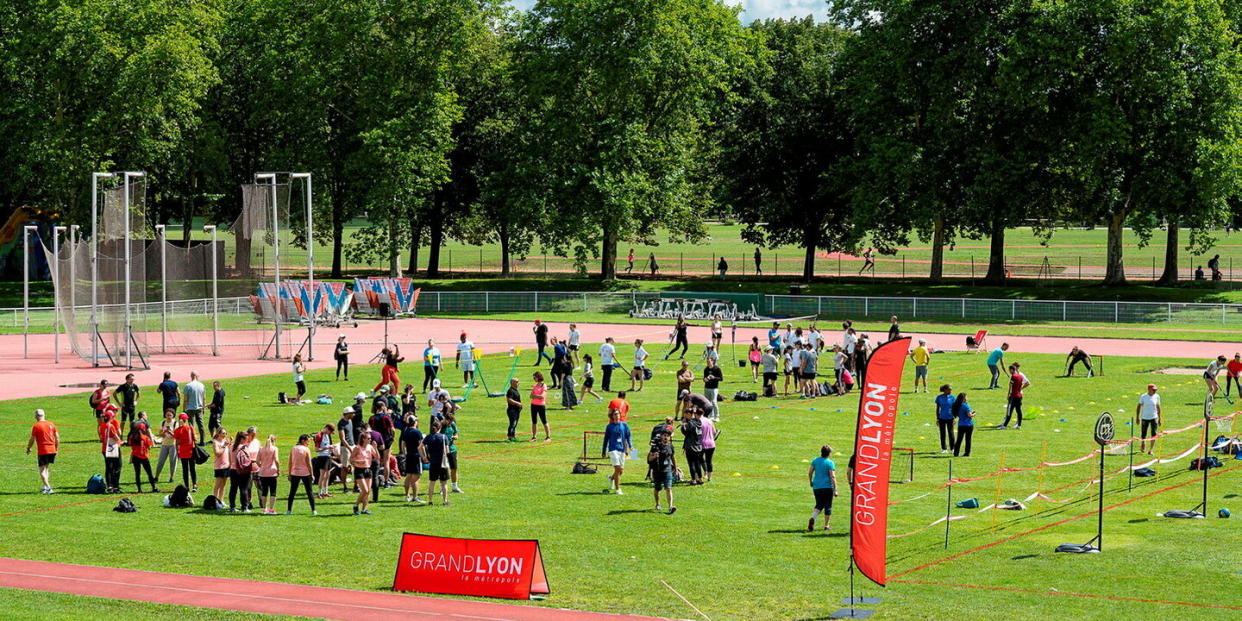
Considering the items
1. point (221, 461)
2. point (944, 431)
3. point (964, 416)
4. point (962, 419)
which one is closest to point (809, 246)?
point (944, 431)

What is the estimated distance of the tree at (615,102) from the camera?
2968 inches

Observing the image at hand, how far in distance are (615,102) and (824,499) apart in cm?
5767

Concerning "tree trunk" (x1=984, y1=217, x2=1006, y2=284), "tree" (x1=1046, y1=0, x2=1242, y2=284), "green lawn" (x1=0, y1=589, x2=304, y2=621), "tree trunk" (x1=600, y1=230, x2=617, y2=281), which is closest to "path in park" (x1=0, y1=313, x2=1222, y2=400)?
"tree" (x1=1046, y1=0, x2=1242, y2=284)

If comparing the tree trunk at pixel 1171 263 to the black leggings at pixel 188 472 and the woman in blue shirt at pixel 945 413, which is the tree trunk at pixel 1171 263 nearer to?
the woman in blue shirt at pixel 945 413

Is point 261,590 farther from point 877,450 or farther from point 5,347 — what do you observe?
point 5,347

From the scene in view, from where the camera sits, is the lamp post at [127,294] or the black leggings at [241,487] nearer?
the black leggings at [241,487]

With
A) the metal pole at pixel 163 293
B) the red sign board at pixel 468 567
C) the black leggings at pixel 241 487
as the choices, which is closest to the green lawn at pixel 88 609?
the red sign board at pixel 468 567

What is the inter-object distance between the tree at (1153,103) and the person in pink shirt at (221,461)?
170 ft

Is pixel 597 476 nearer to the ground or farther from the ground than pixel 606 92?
nearer to the ground

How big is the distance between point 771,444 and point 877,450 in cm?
1370

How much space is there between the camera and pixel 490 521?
23094 mm

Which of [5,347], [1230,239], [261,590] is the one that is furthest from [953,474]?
[1230,239]

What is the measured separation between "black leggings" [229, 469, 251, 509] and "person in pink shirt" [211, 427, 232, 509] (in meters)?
0.21

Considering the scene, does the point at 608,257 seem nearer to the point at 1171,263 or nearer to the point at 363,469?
the point at 1171,263
